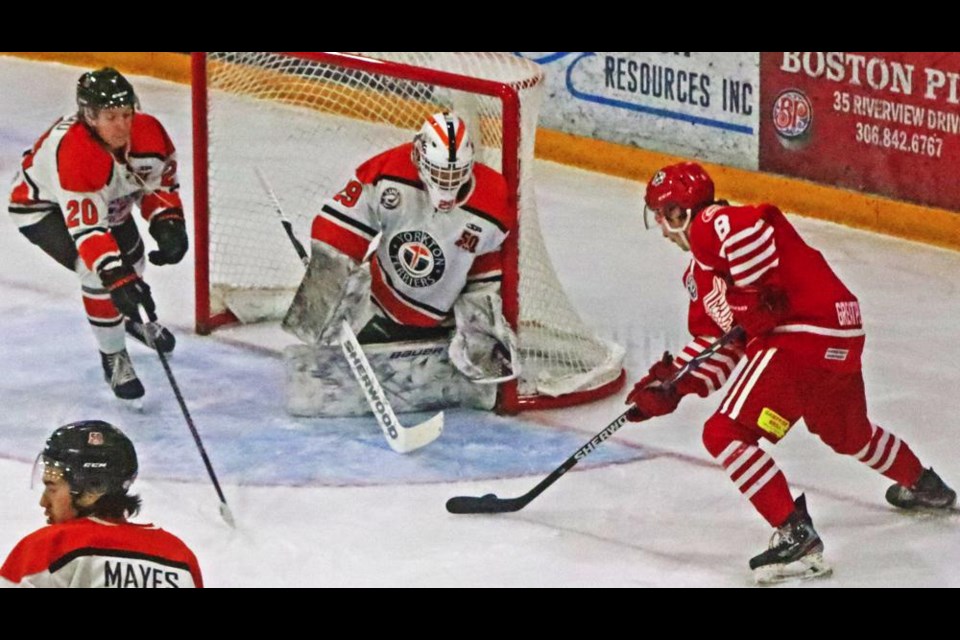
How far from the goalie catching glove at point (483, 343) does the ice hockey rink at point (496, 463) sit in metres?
0.13

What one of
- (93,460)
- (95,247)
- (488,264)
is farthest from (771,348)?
(95,247)

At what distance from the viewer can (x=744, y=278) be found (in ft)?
14.5

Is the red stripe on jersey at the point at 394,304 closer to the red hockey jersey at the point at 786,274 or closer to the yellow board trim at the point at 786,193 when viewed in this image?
the red hockey jersey at the point at 786,274

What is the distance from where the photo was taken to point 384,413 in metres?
5.12

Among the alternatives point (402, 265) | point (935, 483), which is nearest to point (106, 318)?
point (402, 265)

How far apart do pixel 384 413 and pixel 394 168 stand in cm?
57

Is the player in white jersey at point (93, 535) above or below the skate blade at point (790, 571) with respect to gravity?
above

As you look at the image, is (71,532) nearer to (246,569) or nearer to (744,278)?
(246,569)

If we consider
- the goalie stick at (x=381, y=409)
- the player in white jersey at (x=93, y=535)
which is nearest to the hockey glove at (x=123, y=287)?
the goalie stick at (x=381, y=409)

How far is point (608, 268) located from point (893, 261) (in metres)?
0.80

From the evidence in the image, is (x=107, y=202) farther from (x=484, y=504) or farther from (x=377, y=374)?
A: (x=484, y=504)

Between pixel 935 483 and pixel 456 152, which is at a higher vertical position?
pixel 456 152

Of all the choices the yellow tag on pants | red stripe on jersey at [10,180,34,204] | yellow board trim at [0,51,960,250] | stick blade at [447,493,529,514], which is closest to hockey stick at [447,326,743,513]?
stick blade at [447,493,529,514]

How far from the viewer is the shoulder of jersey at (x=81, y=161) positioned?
203 inches
